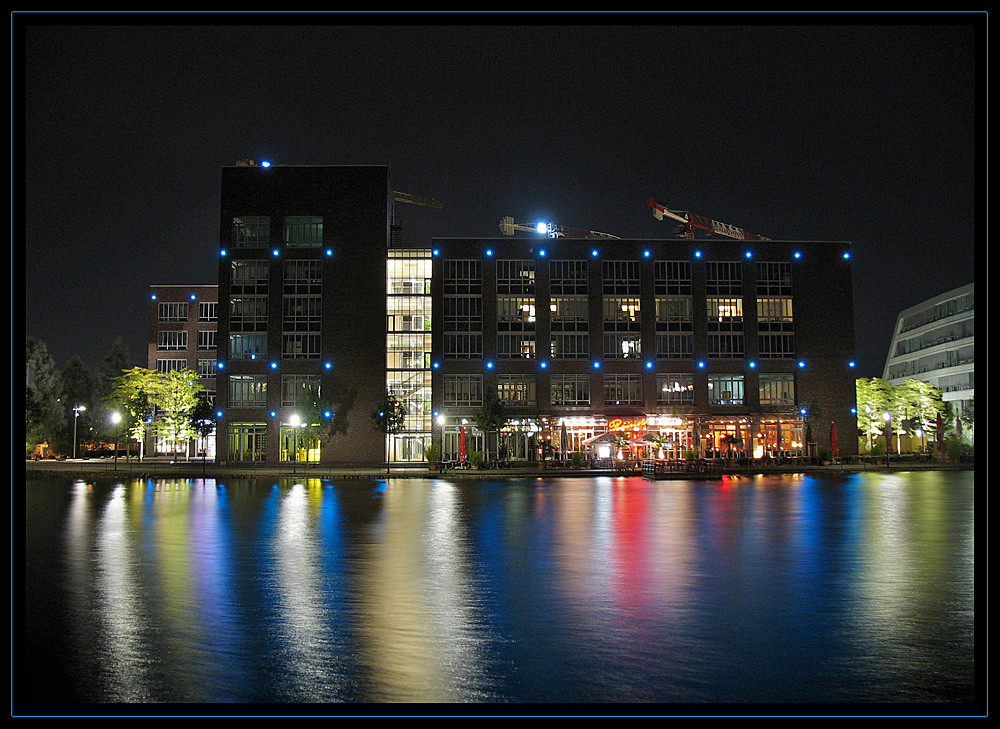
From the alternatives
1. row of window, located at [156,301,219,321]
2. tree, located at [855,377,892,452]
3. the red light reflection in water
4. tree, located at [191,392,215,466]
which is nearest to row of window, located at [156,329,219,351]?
row of window, located at [156,301,219,321]

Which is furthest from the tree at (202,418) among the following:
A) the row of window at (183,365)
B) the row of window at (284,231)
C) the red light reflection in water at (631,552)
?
the red light reflection in water at (631,552)

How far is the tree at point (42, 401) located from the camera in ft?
266

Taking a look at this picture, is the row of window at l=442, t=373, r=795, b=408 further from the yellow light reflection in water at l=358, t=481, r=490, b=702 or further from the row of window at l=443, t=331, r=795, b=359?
the yellow light reflection in water at l=358, t=481, r=490, b=702

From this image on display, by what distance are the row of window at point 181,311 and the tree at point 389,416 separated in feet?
119

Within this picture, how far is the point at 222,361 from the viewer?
72438 millimetres

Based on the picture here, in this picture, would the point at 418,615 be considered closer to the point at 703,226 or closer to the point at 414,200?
the point at 703,226

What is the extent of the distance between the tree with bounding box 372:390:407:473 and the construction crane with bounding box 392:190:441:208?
43.0 meters

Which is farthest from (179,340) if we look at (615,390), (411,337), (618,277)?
(615,390)

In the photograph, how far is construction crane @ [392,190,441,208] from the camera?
105375mm

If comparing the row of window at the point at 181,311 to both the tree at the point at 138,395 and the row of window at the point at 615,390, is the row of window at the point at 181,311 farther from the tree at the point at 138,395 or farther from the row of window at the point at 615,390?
the row of window at the point at 615,390
